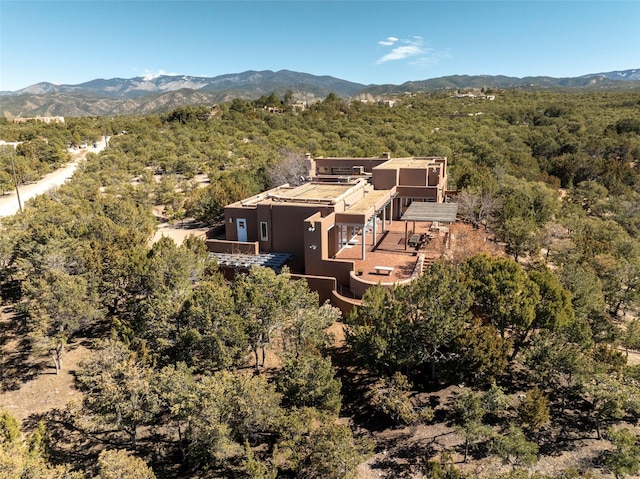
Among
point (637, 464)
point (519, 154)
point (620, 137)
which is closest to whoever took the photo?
point (637, 464)

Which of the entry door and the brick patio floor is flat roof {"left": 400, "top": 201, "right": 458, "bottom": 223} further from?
the entry door

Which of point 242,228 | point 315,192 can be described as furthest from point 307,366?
point 315,192

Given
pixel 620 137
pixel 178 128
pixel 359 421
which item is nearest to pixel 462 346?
pixel 359 421

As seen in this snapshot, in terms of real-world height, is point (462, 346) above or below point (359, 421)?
above

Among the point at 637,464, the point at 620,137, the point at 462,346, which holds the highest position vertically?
the point at 620,137

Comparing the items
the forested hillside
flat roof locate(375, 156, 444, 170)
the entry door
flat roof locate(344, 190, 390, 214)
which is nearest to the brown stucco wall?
flat roof locate(344, 190, 390, 214)

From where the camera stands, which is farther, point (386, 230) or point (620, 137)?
point (620, 137)

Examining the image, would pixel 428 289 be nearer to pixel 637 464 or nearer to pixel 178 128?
pixel 637 464
